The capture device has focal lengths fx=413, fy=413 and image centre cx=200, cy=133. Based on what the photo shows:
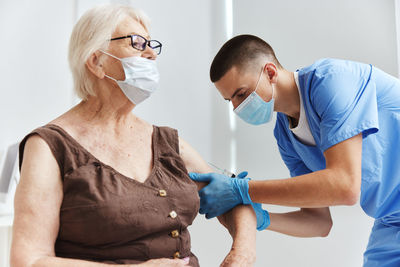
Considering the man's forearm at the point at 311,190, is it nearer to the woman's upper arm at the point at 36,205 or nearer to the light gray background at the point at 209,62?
the woman's upper arm at the point at 36,205

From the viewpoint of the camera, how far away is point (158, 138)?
4.99 ft

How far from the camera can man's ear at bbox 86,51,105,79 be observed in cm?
141

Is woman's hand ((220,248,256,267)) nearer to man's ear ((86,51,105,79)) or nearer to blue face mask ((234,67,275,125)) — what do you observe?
blue face mask ((234,67,275,125))

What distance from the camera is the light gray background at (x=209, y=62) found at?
2357 mm

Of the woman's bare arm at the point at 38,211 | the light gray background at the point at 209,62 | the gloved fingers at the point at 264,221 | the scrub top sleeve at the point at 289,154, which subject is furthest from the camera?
the light gray background at the point at 209,62

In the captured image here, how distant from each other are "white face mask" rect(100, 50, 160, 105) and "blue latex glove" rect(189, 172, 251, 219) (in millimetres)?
388

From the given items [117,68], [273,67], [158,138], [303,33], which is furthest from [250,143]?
[117,68]

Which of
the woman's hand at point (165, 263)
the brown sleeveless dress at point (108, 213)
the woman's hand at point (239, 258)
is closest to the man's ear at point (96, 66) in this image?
the brown sleeveless dress at point (108, 213)

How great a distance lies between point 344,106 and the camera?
142 centimetres

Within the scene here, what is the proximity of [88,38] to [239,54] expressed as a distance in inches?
24.3

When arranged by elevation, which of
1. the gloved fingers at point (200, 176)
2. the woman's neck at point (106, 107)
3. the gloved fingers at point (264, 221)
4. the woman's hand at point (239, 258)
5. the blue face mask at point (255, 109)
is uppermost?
the woman's neck at point (106, 107)

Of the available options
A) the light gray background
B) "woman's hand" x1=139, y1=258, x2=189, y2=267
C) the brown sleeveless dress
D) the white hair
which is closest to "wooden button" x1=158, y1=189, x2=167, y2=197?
the brown sleeveless dress

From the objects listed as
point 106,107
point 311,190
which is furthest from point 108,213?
point 311,190

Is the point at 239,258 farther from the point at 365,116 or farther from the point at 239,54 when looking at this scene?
the point at 239,54
